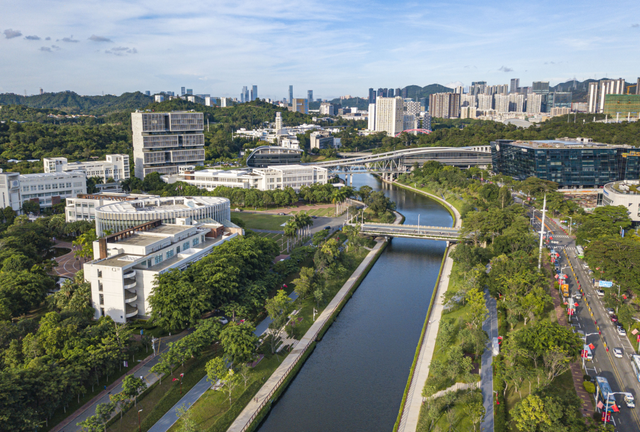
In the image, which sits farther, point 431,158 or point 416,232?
point 431,158

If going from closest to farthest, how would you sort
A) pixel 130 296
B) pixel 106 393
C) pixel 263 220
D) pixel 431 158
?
pixel 106 393
pixel 130 296
pixel 263 220
pixel 431 158

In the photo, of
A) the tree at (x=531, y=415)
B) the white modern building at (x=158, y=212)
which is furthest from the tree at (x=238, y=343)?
the white modern building at (x=158, y=212)

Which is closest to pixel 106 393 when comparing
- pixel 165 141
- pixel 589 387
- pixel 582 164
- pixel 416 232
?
pixel 589 387

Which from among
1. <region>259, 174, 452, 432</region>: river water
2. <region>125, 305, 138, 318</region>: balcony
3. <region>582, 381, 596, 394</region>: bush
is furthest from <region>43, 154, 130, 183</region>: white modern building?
<region>582, 381, 596, 394</region>: bush

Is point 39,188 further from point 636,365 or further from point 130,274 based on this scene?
point 636,365

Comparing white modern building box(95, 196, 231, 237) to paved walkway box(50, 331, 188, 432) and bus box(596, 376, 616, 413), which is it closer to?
paved walkway box(50, 331, 188, 432)

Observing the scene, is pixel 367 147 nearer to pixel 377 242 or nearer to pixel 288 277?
pixel 377 242
